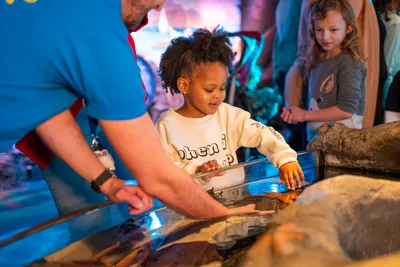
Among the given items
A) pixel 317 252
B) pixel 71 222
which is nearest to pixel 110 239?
pixel 71 222

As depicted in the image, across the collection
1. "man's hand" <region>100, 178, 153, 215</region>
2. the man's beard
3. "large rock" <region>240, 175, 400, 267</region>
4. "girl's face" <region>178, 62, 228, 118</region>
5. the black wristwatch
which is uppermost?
Answer: the man's beard

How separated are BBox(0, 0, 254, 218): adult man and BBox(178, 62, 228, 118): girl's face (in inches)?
24.0

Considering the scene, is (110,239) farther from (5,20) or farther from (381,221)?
(381,221)

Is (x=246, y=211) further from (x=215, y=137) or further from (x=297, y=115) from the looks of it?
(x=297, y=115)

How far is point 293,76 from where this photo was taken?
289 cm

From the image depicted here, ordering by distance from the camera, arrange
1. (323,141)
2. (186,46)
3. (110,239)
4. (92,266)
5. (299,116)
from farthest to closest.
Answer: (299,116) → (323,141) → (186,46) → (110,239) → (92,266)

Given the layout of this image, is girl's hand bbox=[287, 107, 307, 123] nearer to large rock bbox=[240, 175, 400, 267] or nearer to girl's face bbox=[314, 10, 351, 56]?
girl's face bbox=[314, 10, 351, 56]

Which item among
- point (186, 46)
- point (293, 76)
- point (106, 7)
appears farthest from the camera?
point (293, 76)

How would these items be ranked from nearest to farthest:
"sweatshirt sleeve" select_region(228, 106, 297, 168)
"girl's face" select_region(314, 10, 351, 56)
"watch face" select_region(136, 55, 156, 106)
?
1. "sweatshirt sleeve" select_region(228, 106, 297, 168)
2. "girl's face" select_region(314, 10, 351, 56)
3. "watch face" select_region(136, 55, 156, 106)

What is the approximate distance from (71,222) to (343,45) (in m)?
1.95

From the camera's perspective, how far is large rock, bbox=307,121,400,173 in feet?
5.72

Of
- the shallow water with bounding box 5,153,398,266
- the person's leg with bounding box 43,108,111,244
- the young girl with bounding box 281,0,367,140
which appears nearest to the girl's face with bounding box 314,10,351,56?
the young girl with bounding box 281,0,367,140

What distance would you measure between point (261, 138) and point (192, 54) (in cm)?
44

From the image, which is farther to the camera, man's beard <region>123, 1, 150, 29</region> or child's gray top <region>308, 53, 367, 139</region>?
child's gray top <region>308, 53, 367, 139</region>
